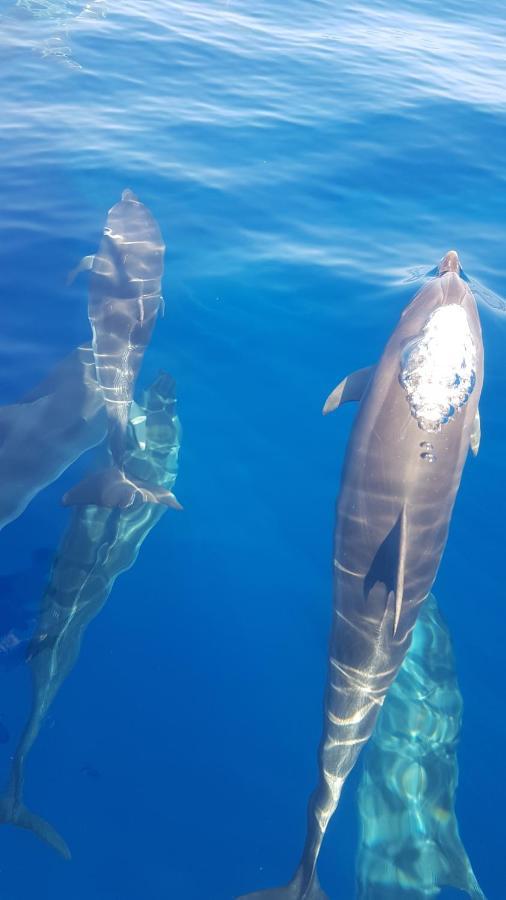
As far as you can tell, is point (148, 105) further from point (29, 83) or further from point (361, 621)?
point (361, 621)

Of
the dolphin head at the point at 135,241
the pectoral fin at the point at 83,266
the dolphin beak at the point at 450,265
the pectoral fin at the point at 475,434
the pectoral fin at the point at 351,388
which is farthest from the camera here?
the pectoral fin at the point at 83,266

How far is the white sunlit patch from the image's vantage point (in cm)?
628

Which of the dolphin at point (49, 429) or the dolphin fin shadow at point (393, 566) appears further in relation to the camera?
the dolphin at point (49, 429)

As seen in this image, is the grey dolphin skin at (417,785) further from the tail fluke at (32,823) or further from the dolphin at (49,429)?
the dolphin at (49,429)

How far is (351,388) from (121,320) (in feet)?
11.2

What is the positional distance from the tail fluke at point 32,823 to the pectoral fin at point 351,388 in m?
4.09

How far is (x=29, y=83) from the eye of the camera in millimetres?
15867

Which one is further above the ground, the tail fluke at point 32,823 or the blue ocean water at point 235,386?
the blue ocean water at point 235,386

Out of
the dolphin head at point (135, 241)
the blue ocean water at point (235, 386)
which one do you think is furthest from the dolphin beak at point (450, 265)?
Result: the dolphin head at point (135, 241)

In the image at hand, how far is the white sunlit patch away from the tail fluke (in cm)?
421

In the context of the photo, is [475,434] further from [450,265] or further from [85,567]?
[85,567]

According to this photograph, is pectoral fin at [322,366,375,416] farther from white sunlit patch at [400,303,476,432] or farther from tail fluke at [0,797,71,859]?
tail fluke at [0,797,71,859]

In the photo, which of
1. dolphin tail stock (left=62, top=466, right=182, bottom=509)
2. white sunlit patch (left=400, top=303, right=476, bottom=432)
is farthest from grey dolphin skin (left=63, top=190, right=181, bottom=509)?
white sunlit patch (left=400, top=303, right=476, bottom=432)

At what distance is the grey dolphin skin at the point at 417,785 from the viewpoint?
5.72 metres
